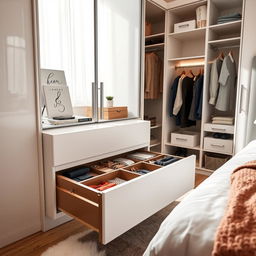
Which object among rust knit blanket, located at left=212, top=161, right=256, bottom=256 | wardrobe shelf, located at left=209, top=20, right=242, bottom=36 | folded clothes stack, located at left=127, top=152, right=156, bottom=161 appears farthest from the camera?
wardrobe shelf, located at left=209, top=20, right=242, bottom=36

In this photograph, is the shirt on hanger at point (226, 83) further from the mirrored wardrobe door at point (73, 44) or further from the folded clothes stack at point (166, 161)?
the mirrored wardrobe door at point (73, 44)

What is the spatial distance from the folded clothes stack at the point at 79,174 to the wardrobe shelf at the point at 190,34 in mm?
2135

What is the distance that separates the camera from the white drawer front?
51.1 inches

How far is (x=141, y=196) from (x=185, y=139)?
1747 mm

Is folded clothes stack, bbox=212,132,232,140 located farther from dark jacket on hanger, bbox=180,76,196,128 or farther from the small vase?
the small vase

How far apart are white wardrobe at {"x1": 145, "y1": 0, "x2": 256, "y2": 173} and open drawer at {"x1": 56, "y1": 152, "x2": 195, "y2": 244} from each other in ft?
3.56

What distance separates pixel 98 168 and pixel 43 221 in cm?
57

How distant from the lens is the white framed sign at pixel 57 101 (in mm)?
1857

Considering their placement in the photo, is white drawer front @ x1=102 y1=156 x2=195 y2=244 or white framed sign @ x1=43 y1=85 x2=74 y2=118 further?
white framed sign @ x1=43 y1=85 x2=74 y2=118

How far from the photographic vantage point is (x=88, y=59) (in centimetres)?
217

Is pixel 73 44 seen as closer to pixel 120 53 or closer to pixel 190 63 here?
pixel 120 53

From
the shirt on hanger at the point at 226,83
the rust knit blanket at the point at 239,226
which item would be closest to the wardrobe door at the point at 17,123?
the rust knit blanket at the point at 239,226

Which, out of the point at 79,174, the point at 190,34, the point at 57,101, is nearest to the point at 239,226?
the point at 79,174

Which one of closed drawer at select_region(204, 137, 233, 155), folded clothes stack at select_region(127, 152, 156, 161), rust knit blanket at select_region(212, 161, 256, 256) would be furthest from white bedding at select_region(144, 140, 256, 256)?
closed drawer at select_region(204, 137, 233, 155)
